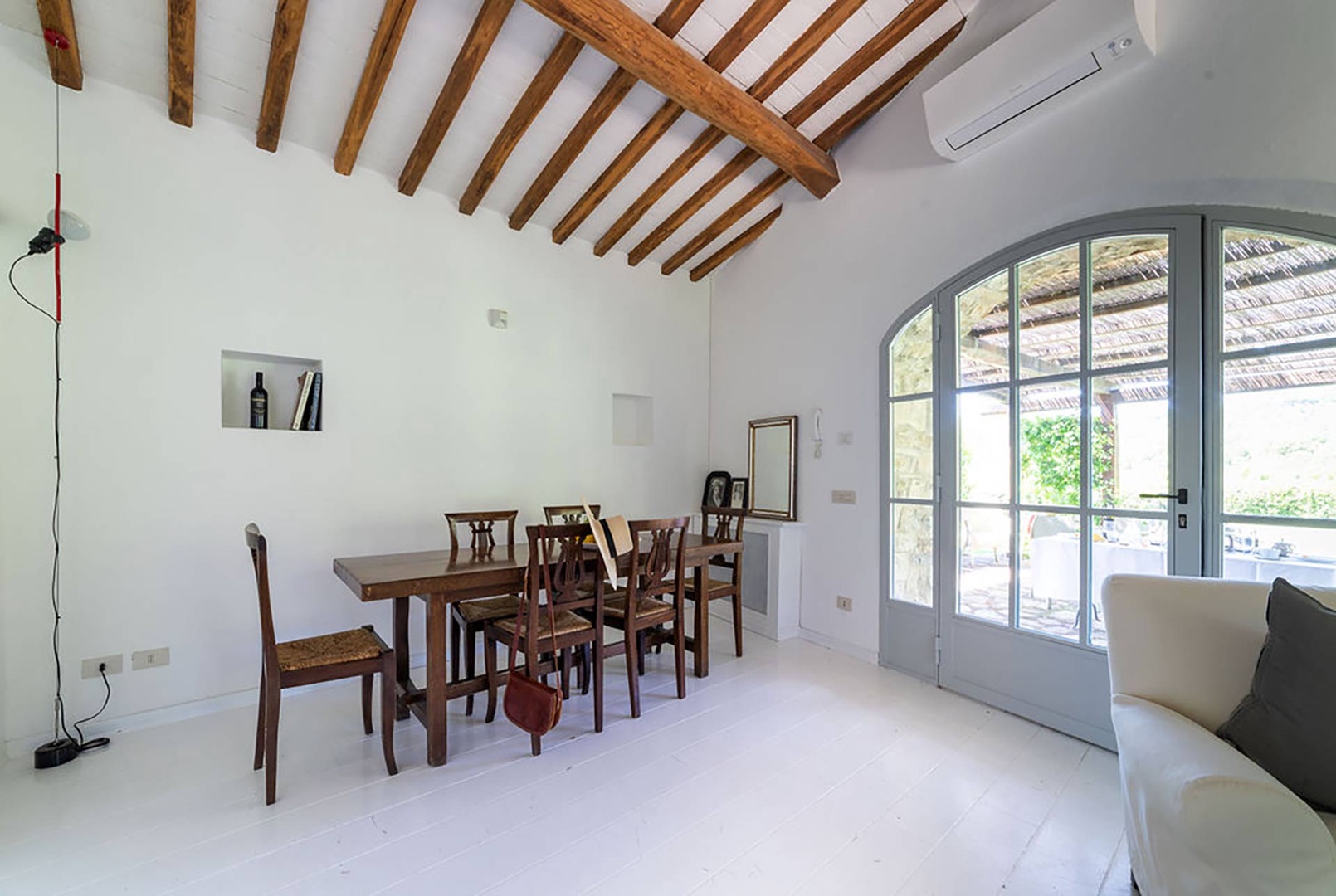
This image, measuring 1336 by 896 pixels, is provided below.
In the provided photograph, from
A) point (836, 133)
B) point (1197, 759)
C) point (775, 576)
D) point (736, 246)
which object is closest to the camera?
point (1197, 759)

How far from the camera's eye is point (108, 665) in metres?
2.43

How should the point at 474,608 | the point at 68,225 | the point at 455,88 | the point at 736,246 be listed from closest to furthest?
the point at 68,225, the point at 455,88, the point at 474,608, the point at 736,246

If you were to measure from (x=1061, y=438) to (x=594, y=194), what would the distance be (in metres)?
3.09

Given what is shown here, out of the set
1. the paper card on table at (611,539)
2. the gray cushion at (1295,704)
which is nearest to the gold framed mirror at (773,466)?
the paper card on table at (611,539)

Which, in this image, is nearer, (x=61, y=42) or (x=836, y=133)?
(x=61, y=42)

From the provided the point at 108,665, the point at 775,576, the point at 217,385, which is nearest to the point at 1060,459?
the point at 775,576

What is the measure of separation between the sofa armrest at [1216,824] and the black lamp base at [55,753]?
3720mm

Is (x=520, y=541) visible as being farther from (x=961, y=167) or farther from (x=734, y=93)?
(x=961, y=167)

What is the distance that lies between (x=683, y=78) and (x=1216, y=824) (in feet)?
10.6

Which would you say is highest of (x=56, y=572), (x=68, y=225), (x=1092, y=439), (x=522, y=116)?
(x=522, y=116)

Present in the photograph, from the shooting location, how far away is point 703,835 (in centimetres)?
177

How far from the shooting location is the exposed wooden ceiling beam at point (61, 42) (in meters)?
2.12

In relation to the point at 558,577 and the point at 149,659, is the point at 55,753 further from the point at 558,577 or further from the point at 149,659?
the point at 558,577

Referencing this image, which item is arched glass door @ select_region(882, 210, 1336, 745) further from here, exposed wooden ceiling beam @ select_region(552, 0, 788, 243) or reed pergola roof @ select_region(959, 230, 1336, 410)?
exposed wooden ceiling beam @ select_region(552, 0, 788, 243)
